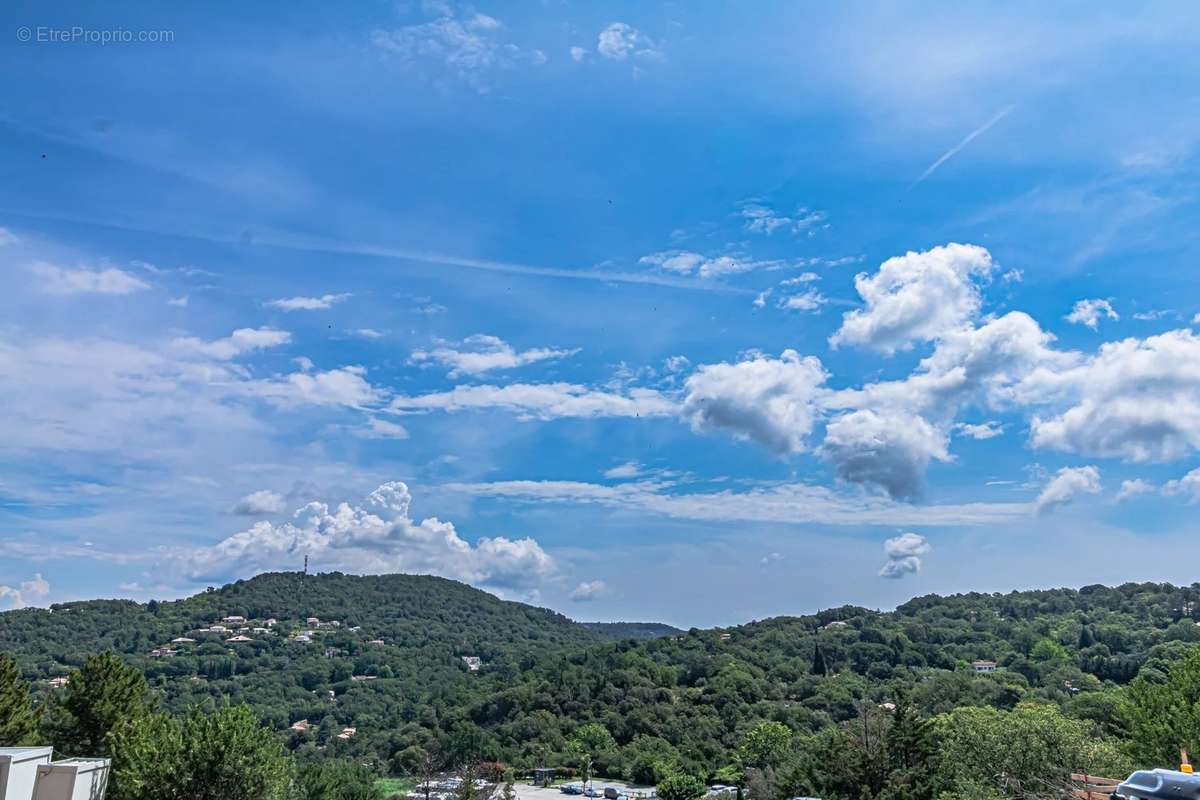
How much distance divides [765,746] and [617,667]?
36.6 meters

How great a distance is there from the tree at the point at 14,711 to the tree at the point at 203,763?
7.39 m

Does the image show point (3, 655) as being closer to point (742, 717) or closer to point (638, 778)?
point (638, 778)

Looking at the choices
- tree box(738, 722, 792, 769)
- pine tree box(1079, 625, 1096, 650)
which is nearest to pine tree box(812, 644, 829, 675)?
pine tree box(1079, 625, 1096, 650)

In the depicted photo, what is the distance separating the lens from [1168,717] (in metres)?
29.4

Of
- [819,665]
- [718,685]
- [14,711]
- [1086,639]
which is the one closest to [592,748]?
[718,685]

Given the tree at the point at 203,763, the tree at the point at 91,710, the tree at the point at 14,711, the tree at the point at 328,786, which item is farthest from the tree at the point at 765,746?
the tree at the point at 14,711

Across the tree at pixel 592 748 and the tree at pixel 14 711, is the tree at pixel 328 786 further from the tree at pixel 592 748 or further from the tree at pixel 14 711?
the tree at pixel 592 748

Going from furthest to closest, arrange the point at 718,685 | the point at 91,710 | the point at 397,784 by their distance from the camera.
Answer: the point at 718,685
the point at 397,784
the point at 91,710

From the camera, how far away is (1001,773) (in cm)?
2702

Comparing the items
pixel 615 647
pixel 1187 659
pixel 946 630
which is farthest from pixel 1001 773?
pixel 946 630

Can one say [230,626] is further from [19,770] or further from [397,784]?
[19,770]

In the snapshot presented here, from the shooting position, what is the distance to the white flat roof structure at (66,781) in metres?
18.0

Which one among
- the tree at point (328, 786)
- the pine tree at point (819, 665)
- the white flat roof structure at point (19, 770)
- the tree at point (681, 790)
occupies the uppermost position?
the white flat roof structure at point (19, 770)

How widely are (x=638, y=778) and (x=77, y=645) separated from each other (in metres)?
108
